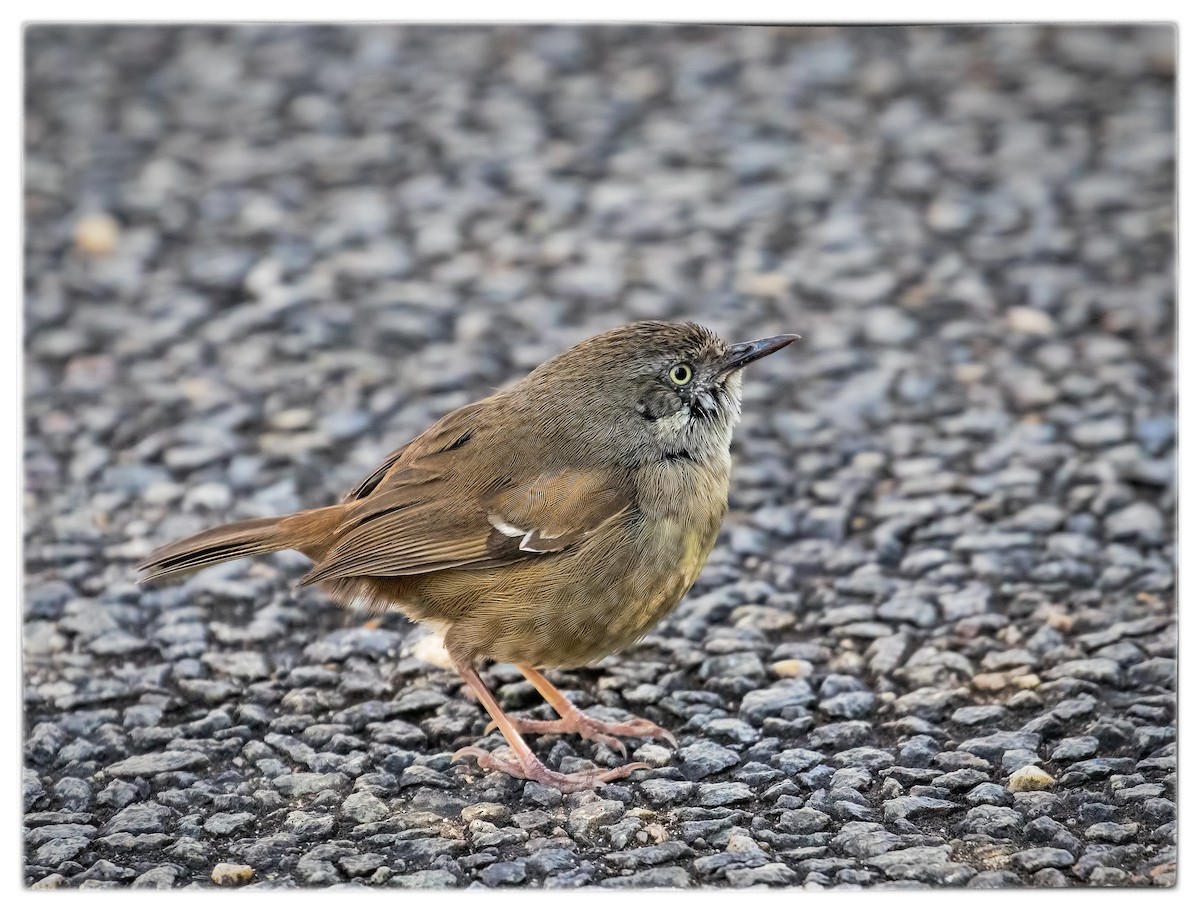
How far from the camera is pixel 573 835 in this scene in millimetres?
4891

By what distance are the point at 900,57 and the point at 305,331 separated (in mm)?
4658

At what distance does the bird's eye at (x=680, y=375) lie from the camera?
552cm

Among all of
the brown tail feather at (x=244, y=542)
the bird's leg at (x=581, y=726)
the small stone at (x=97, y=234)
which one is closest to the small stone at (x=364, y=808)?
the bird's leg at (x=581, y=726)

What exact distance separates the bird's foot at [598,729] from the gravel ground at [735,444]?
70mm

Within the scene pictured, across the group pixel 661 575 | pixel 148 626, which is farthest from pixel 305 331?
pixel 661 575

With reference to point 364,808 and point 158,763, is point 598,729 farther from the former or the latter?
point 158,763

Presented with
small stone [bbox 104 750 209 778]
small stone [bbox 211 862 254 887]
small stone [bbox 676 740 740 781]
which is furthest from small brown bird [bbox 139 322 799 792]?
small stone [bbox 211 862 254 887]

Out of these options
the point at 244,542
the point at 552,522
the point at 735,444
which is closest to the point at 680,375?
the point at 552,522

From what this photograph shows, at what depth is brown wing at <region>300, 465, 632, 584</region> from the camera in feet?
17.1

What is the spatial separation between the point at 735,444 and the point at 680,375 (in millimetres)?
1971

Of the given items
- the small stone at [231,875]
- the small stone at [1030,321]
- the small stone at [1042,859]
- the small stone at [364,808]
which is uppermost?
the small stone at [1030,321]

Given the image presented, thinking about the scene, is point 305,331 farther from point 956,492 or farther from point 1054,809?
point 1054,809

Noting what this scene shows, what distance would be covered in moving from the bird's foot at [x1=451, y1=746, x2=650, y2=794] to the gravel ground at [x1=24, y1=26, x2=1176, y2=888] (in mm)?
60

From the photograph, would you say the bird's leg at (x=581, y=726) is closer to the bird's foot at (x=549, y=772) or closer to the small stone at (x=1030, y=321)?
the bird's foot at (x=549, y=772)
